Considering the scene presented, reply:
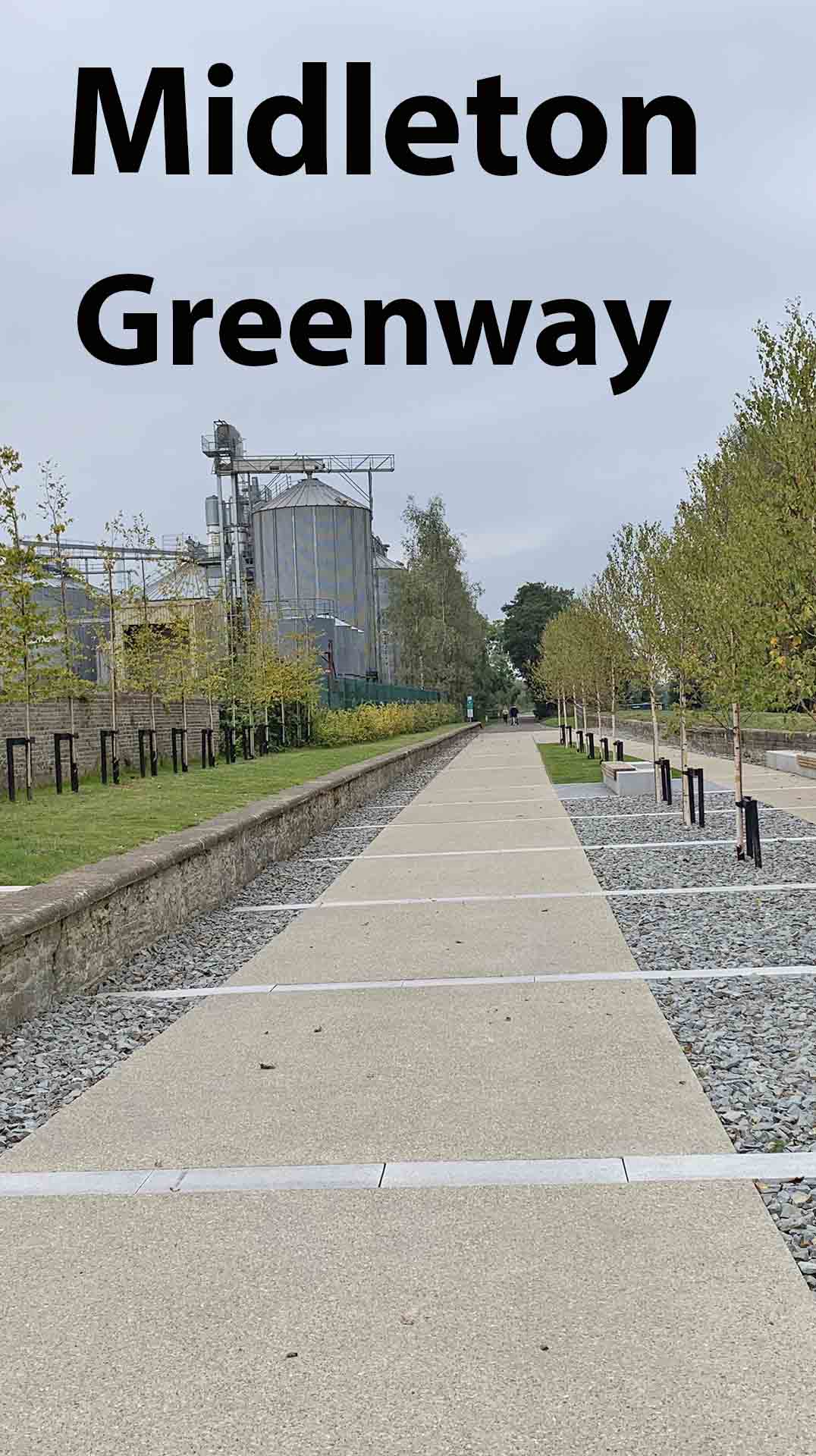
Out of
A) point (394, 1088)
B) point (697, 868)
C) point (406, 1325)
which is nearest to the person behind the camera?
point (406, 1325)

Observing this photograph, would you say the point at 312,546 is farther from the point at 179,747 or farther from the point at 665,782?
the point at 665,782

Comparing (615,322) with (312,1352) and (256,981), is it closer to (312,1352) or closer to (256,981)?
(256,981)

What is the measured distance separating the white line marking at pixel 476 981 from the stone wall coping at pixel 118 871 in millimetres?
573

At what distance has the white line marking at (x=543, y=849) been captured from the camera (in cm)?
A: 1250

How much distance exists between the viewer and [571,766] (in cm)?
2872

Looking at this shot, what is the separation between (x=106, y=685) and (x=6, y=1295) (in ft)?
63.6

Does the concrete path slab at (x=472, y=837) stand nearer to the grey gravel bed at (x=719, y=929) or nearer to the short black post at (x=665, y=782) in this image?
the short black post at (x=665, y=782)

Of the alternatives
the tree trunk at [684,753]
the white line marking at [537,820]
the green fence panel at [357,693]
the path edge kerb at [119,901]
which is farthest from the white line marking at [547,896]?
the green fence panel at [357,693]

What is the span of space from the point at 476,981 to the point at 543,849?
6133 millimetres

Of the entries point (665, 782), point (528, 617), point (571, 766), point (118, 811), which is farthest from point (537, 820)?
point (528, 617)

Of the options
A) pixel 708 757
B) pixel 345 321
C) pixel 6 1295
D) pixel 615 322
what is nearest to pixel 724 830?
pixel 615 322

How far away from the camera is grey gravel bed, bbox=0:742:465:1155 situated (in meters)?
5.02

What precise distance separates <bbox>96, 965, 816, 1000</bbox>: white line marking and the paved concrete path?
2.35ft

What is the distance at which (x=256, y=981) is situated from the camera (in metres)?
6.93
